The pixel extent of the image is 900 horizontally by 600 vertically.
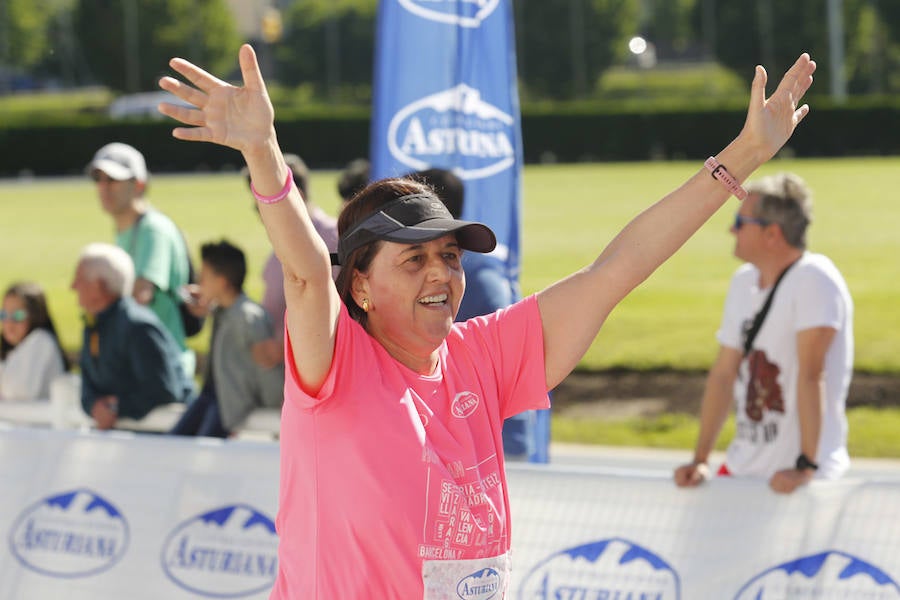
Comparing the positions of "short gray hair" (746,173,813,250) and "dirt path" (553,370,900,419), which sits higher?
"short gray hair" (746,173,813,250)

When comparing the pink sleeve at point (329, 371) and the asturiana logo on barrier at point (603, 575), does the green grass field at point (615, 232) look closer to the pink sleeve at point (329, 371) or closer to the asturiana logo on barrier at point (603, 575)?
the asturiana logo on barrier at point (603, 575)

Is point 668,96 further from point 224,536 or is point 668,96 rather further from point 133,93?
point 224,536

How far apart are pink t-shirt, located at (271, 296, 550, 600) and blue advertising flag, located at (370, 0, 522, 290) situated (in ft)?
10.4

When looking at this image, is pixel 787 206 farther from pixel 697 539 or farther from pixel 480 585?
pixel 480 585

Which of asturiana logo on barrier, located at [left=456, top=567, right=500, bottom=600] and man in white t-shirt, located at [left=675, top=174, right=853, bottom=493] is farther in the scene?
man in white t-shirt, located at [left=675, top=174, right=853, bottom=493]

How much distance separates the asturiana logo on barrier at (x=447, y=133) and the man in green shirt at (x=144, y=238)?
191 centimetres

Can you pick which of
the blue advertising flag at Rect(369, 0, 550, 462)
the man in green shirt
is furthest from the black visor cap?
the man in green shirt

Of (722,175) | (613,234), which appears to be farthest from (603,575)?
(613,234)

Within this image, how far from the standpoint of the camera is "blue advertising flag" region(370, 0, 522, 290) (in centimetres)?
596

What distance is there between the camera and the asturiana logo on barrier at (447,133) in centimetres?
596

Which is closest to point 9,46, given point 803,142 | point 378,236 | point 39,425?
point 803,142

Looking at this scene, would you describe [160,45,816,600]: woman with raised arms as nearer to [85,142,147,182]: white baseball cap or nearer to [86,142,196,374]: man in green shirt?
[86,142,196,374]: man in green shirt

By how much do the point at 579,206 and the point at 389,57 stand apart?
24.0m

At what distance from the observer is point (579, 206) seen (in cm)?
2980
